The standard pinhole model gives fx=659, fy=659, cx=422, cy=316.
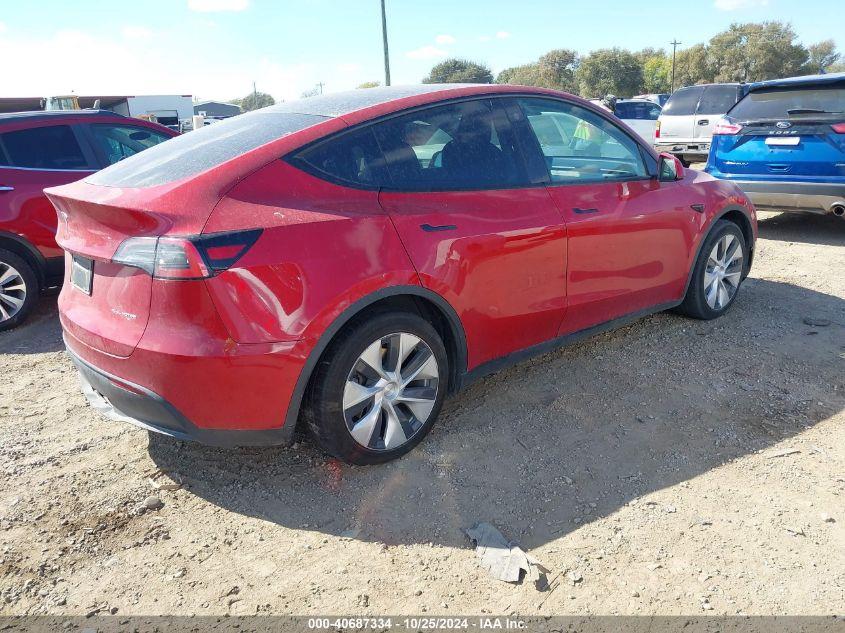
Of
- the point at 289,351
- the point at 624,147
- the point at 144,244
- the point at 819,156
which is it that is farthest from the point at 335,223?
the point at 819,156

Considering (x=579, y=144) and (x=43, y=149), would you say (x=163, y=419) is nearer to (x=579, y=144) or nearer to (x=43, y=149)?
(x=579, y=144)

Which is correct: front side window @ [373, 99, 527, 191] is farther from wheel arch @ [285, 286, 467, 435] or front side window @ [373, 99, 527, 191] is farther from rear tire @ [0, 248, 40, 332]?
rear tire @ [0, 248, 40, 332]

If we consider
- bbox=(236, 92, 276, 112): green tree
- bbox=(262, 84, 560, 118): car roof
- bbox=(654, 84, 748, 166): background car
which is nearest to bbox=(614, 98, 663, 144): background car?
bbox=(654, 84, 748, 166): background car

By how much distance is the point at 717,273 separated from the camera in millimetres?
4820

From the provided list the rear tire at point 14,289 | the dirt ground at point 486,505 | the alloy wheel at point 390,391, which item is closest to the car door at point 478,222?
the alloy wheel at point 390,391

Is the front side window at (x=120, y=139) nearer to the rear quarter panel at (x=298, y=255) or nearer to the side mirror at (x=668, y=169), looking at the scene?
the rear quarter panel at (x=298, y=255)

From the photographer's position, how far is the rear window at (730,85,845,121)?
22.2ft

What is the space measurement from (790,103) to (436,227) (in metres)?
5.90

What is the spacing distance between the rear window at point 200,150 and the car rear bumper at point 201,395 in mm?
759

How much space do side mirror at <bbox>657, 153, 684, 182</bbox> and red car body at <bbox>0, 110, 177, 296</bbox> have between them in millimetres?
4599

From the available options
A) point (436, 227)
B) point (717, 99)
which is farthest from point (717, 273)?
point (717, 99)

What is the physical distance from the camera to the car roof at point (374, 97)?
316 centimetres

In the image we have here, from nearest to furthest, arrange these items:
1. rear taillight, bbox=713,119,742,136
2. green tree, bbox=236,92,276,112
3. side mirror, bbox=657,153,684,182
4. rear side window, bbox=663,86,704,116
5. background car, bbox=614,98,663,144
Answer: side mirror, bbox=657,153,684,182 → rear taillight, bbox=713,119,742,136 → rear side window, bbox=663,86,704,116 → background car, bbox=614,98,663,144 → green tree, bbox=236,92,276,112

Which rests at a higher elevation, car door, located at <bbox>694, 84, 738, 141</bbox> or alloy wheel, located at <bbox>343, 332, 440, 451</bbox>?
car door, located at <bbox>694, 84, 738, 141</bbox>
